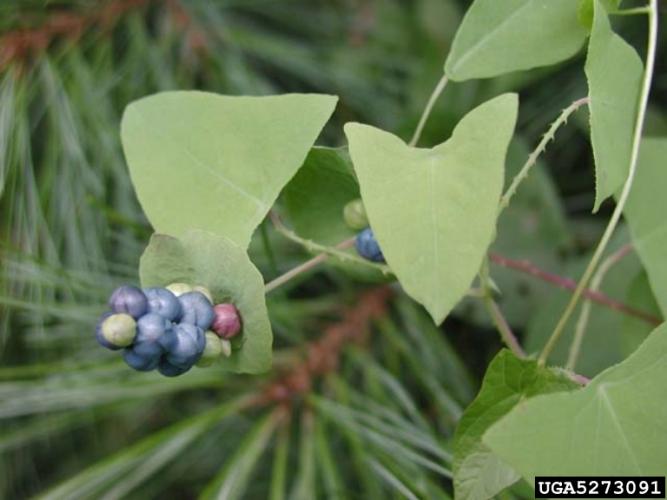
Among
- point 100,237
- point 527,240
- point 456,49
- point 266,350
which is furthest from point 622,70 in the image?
point 100,237

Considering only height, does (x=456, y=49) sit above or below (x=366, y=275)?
above

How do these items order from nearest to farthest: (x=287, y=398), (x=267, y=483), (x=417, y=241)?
(x=417, y=241), (x=287, y=398), (x=267, y=483)

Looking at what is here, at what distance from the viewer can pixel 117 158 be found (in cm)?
68

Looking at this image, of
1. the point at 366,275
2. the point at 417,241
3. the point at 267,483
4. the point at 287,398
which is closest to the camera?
the point at 417,241

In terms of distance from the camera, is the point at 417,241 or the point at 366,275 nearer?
the point at 417,241

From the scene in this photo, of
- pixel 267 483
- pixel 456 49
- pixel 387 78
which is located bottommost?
pixel 267 483

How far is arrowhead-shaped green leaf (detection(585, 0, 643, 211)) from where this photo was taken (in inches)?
14.5

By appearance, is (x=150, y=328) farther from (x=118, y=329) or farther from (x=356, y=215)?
(x=356, y=215)

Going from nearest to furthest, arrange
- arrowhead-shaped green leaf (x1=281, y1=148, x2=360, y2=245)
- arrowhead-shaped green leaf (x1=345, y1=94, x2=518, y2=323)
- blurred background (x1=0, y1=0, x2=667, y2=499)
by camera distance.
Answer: arrowhead-shaped green leaf (x1=345, y1=94, x2=518, y2=323) < arrowhead-shaped green leaf (x1=281, y1=148, x2=360, y2=245) < blurred background (x1=0, y1=0, x2=667, y2=499)

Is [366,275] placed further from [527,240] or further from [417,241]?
[527,240]

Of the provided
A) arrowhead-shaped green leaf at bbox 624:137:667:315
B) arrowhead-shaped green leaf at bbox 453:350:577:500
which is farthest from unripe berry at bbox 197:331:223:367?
arrowhead-shaped green leaf at bbox 624:137:667:315

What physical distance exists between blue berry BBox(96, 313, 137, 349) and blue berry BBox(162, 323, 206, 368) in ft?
0.04

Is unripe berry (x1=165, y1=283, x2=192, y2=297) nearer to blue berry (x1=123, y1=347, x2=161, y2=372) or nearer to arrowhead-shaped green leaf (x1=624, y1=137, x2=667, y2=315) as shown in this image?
blue berry (x1=123, y1=347, x2=161, y2=372)

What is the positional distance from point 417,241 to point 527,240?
0.38m
